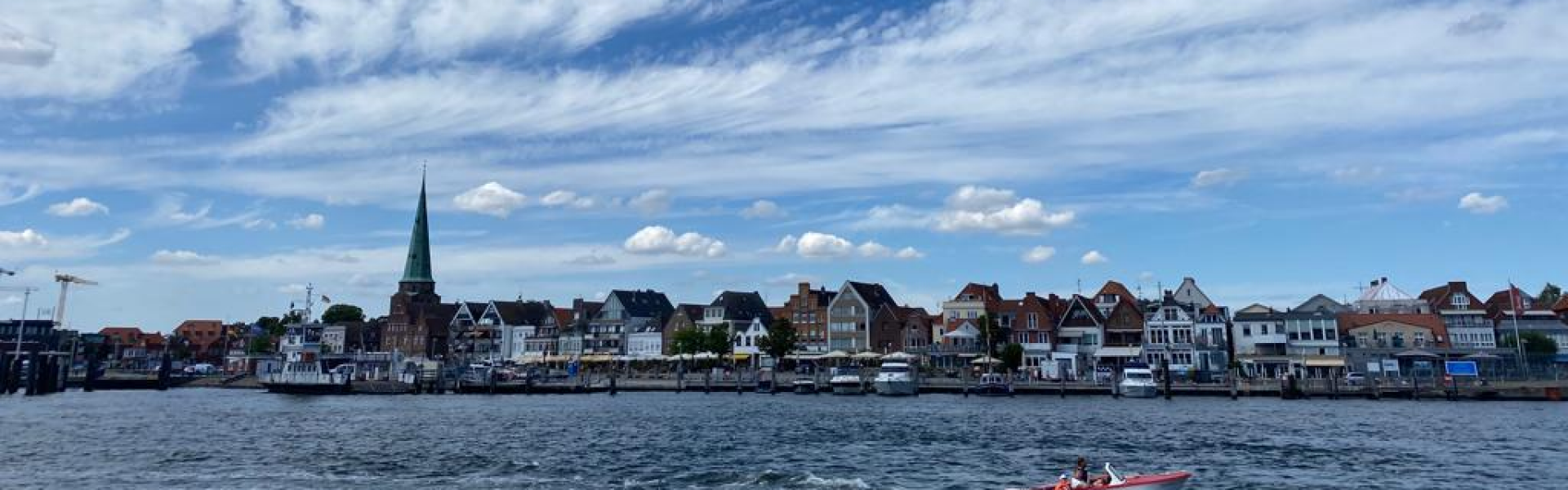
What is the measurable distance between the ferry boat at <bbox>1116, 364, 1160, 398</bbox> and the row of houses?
7.37 feet

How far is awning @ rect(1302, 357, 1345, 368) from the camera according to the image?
10719 cm

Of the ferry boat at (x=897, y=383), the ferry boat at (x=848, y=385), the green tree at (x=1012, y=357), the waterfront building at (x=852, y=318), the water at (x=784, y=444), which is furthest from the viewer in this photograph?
the waterfront building at (x=852, y=318)

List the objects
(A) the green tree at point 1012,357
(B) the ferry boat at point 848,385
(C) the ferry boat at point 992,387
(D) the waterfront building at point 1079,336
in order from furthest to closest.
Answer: (D) the waterfront building at point 1079,336
(A) the green tree at point 1012,357
(B) the ferry boat at point 848,385
(C) the ferry boat at point 992,387

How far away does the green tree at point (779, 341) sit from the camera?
125 m

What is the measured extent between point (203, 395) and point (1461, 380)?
126305 millimetres

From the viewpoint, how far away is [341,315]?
196125mm

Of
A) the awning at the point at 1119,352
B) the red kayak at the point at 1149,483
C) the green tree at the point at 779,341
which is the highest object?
the green tree at the point at 779,341

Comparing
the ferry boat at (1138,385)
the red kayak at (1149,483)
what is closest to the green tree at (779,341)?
the ferry boat at (1138,385)

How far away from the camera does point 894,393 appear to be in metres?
104

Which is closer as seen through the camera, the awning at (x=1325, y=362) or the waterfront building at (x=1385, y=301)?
the awning at (x=1325, y=362)

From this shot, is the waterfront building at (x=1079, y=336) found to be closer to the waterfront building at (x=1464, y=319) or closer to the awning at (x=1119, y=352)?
the awning at (x=1119, y=352)

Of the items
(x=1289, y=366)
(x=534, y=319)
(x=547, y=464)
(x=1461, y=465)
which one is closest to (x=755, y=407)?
(x=547, y=464)

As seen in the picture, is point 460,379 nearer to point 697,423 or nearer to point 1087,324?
point 697,423

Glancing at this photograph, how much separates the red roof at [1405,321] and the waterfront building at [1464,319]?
1.25m
